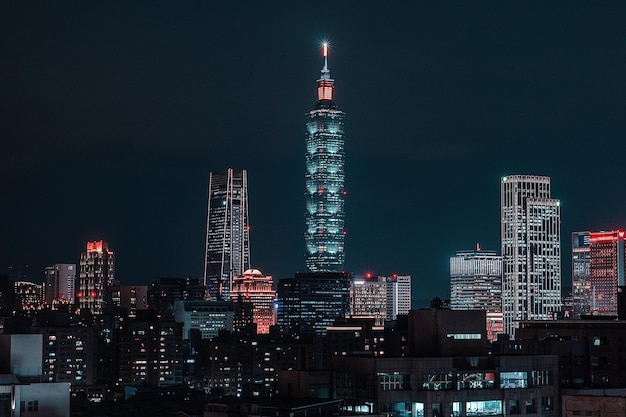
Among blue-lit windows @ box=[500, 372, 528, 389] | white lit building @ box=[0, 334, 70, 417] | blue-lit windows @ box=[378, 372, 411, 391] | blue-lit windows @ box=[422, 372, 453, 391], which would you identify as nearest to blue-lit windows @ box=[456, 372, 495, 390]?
blue-lit windows @ box=[422, 372, 453, 391]

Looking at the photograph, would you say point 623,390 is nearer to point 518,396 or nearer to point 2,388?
point 518,396

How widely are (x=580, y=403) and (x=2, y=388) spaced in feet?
84.0

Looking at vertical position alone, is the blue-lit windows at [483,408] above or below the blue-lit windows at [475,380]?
below

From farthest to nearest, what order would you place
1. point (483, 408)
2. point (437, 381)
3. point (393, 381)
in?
point (483, 408) < point (437, 381) < point (393, 381)

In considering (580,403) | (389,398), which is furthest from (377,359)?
(580,403)

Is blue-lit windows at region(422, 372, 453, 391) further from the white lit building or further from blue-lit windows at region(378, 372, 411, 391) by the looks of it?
the white lit building

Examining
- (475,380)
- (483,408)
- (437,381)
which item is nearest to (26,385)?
(437,381)

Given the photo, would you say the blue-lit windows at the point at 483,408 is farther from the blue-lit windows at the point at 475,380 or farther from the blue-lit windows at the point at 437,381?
the blue-lit windows at the point at 437,381

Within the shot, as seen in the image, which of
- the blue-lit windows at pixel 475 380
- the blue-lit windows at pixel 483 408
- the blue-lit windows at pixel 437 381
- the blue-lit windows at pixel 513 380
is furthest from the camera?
the blue-lit windows at pixel 513 380

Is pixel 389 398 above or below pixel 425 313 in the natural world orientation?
below

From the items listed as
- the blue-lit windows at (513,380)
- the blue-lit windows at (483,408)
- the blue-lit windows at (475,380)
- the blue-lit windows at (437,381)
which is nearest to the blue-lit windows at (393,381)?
the blue-lit windows at (437,381)

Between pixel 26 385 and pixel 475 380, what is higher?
pixel 26 385

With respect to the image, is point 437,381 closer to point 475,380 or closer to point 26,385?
point 475,380

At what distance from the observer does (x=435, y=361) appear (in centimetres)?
6719
